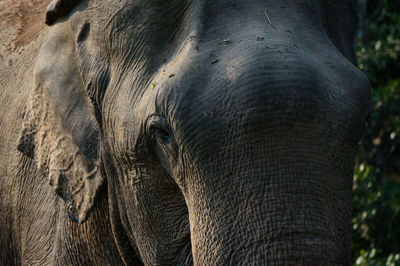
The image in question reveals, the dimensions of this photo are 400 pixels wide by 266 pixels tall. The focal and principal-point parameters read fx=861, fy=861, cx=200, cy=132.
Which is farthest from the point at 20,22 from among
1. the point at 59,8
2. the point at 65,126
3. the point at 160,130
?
the point at 160,130

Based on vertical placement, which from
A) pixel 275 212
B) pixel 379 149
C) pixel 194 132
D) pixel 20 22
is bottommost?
pixel 379 149

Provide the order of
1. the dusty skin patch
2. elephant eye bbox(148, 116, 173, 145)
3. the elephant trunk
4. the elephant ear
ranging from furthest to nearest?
1. the dusty skin patch
2. the elephant ear
3. elephant eye bbox(148, 116, 173, 145)
4. the elephant trunk

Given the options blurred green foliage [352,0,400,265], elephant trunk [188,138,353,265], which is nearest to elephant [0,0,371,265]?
elephant trunk [188,138,353,265]

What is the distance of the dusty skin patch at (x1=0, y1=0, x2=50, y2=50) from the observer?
10.0 ft

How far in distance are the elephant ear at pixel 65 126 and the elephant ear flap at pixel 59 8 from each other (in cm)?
3

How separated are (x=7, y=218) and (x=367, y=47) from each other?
12.0 feet

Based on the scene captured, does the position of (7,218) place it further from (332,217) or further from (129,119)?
(332,217)

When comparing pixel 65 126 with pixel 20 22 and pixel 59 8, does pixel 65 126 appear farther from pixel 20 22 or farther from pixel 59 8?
pixel 20 22

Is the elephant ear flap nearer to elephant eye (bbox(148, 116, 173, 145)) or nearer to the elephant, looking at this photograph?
the elephant

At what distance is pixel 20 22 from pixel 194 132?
1.43m

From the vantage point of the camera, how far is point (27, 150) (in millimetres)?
2602

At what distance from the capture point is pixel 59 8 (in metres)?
2.48

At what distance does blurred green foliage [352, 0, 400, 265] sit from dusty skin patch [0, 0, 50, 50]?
7.30 ft

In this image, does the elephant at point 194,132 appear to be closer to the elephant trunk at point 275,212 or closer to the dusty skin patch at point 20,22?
the elephant trunk at point 275,212
